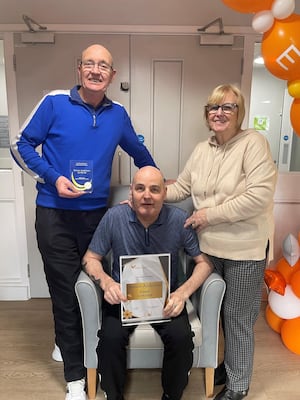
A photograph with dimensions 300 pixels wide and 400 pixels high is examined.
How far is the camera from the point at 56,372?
193 cm

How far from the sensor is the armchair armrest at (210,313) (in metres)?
1.60

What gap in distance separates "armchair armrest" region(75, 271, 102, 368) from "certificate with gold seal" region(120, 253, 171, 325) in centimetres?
15

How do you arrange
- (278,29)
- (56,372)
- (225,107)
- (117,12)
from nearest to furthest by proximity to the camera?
(225,107), (278,29), (56,372), (117,12)

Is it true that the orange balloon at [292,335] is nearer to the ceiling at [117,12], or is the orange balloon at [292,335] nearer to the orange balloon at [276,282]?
the orange balloon at [276,282]

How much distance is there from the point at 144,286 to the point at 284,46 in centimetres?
123

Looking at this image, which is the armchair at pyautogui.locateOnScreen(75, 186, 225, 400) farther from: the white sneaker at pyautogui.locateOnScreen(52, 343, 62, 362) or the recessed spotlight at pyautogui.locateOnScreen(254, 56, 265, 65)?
the recessed spotlight at pyautogui.locateOnScreen(254, 56, 265, 65)

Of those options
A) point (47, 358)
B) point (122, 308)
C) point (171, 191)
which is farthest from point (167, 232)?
point (47, 358)

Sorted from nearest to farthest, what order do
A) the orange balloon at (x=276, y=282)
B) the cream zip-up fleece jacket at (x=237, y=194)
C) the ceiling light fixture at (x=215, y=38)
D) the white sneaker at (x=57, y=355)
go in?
the cream zip-up fleece jacket at (x=237, y=194) < the white sneaker at (x=57, y=355) < the orange balloon at (x=276, y=282) < the ceiling light fixture at (x=215, y=38)

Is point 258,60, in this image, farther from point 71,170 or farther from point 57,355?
point 57,355

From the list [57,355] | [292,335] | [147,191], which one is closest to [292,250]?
[292,335]

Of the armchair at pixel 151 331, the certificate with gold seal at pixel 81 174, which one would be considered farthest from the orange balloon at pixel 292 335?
the certificate with gold seal at pixel 81 174

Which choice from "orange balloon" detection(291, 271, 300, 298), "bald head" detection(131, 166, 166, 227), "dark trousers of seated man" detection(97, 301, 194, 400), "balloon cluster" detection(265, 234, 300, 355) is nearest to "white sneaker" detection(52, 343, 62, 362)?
"dark trousers of seated man" detection(97, 301, 194, 400)

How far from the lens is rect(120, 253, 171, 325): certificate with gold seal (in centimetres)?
150

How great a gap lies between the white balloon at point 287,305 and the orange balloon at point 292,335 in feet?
0.13
